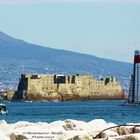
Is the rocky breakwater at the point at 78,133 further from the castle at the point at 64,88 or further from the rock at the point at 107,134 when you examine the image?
the castle at the point at 64,88

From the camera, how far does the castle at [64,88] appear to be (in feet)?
606

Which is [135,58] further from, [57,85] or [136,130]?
[136,130]

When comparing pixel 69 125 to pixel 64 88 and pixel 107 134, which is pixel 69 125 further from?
pixel 64 88

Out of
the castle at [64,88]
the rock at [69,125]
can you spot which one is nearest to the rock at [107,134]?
the rock at [69,125]

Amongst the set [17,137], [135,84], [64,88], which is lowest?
[17,137]

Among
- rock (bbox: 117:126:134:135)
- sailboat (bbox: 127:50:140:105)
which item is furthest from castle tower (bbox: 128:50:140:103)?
rock (bbox: 117:126:134:135)

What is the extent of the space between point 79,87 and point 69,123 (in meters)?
165

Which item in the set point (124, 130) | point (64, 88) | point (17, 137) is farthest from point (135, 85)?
point (124, 130)

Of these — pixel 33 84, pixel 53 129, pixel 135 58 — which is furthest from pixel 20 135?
pixel 33 84

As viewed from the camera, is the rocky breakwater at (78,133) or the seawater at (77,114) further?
the seawater at (77,114)

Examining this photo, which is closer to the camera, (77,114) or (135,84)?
(77,114)

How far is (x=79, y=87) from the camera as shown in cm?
18725

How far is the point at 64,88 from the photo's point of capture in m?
184

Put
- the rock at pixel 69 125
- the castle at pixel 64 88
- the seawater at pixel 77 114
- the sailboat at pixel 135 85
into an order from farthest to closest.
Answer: the castle at pixel 64 88, the sailboat at pixel 135 85, the seawater at pixel 77 114, the rock at pixel 69 125
